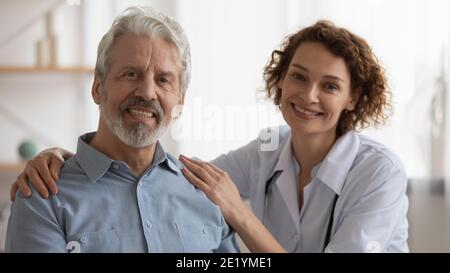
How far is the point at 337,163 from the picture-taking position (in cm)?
119

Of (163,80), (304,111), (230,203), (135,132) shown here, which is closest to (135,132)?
(135,132)

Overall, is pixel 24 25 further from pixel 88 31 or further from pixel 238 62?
pixel 238 62

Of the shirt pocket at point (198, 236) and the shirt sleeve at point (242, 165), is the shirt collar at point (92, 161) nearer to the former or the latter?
the shirt pocket at point (198, 236)

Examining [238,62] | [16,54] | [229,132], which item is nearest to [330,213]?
[229,132]

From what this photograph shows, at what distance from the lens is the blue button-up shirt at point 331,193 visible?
1102 millimetres

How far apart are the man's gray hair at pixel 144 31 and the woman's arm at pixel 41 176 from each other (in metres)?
0.17

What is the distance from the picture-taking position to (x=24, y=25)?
110 cm

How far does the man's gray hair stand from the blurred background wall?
0.06m

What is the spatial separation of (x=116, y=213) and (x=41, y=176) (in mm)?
138

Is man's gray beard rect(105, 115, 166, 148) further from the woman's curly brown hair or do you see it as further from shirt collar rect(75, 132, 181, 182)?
the woman's curly brown hair

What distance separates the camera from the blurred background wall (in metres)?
1.08

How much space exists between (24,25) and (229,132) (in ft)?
1.48
